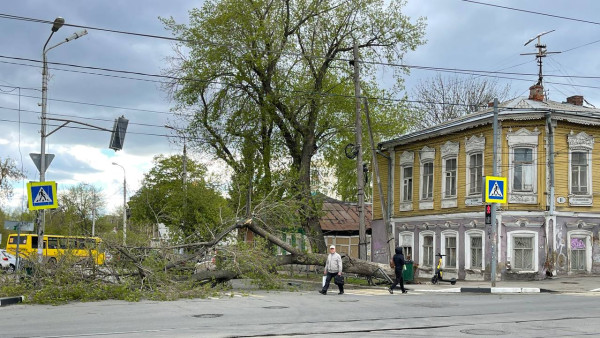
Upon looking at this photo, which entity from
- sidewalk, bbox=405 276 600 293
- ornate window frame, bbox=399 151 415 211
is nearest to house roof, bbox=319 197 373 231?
ornate window frame, bbox=399 151 415 211

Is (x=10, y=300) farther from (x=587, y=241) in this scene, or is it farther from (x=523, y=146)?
(x=587, y=241)

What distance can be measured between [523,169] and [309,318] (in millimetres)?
18866

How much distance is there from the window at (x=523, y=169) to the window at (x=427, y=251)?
20.5 feet

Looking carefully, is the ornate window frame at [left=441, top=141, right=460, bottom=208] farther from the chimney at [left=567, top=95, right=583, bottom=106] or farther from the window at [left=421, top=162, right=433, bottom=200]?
the chimney at [left=567, top=95, right=583, bottom=106]

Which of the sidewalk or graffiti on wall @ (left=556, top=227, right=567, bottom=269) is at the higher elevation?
graffiti on wall @ (left=556, top=227, right=567, bottom=269)

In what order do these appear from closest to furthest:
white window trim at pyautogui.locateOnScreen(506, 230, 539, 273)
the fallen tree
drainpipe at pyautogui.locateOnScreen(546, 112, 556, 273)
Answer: the fallen tree, drainpipe at pyautogui.locateOnScreen(546, 112, 556, 273), white window trim at pyautogui.locateOnScreen(506, 230, 539, 273)

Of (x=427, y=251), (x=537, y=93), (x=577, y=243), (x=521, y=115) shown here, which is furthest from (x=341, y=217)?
(x=521, y=115)

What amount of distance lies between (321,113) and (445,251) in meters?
10.4

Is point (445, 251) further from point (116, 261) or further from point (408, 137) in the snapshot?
point (116, 261)

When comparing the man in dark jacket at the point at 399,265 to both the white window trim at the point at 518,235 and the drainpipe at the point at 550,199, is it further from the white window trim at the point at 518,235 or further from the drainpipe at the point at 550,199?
the drainpipe at the point at 550,199

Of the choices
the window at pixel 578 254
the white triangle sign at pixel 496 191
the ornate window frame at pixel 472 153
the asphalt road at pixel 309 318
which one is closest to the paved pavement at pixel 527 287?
the window at pixel 578 254

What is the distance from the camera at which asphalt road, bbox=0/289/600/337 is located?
457 inches

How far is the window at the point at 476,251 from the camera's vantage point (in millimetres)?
30750

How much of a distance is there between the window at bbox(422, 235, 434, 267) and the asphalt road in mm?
15097
